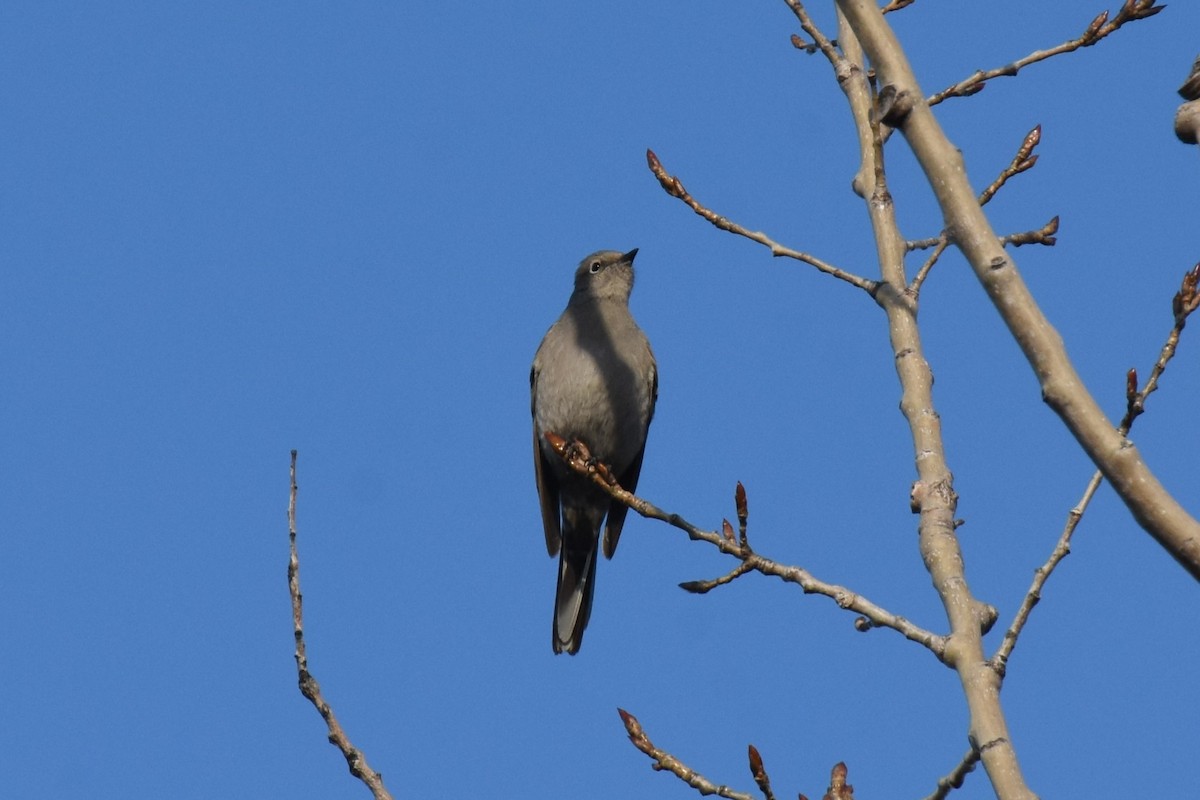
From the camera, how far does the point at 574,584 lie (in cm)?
1066

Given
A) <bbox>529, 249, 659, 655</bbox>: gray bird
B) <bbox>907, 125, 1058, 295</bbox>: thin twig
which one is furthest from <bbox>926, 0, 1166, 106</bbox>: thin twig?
<bbox>529, 249, 659, 655</bbox>: gray bird

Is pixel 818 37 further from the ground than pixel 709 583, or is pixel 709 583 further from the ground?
pixel 818 37

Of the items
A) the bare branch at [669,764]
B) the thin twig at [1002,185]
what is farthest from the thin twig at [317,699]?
the thin twig at [1002,185]

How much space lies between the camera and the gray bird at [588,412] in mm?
9977

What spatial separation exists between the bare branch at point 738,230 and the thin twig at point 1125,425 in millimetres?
926

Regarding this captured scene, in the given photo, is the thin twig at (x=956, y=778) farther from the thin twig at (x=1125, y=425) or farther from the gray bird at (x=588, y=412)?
the gray bird at (x=588, y=412)

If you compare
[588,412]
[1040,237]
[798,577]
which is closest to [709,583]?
[798,577]

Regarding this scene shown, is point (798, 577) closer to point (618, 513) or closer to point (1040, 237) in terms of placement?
point (1040, 237)

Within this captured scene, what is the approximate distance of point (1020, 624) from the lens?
3797 millimetres

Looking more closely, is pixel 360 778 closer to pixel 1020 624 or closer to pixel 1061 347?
pixel 1020 624

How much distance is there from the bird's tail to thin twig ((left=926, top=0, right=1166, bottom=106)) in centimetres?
597

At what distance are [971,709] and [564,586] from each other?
7287 mm

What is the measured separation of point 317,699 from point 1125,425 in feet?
7.42

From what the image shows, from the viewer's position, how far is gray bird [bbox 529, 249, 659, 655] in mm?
9977
